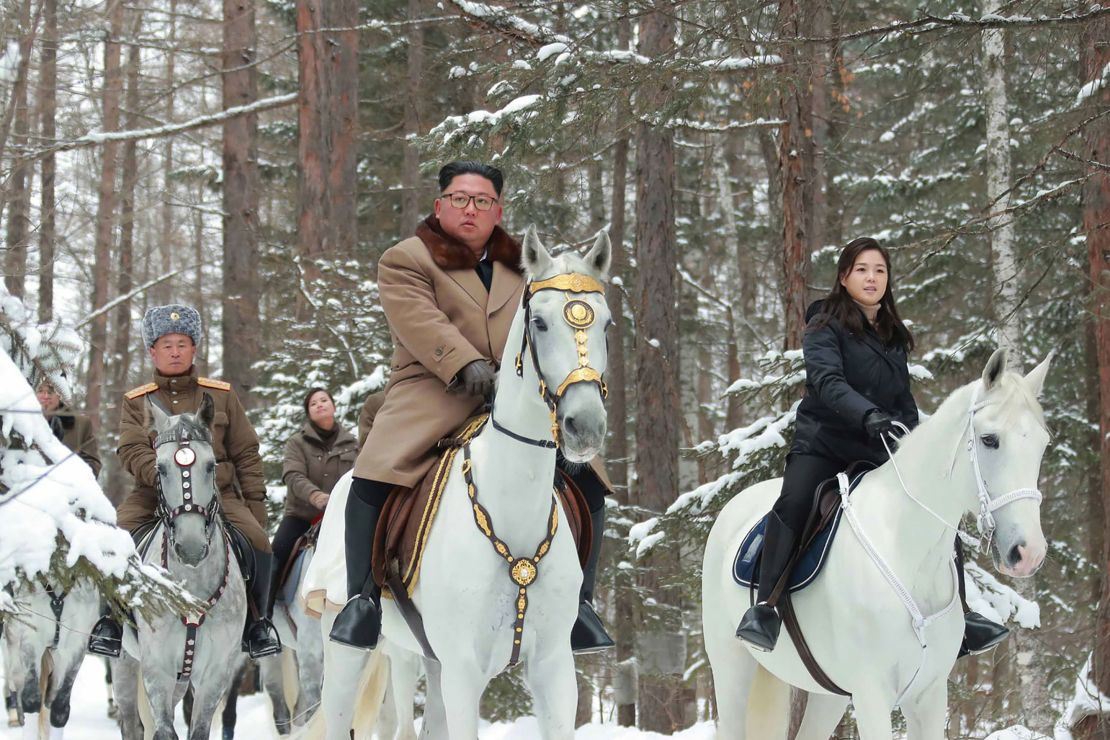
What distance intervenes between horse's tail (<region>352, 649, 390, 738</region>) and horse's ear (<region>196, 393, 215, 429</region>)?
6.30 feet

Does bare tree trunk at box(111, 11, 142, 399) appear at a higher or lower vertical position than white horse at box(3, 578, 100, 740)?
higher

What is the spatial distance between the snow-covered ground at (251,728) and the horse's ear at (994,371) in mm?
5426

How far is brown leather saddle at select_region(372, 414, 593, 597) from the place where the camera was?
543cm

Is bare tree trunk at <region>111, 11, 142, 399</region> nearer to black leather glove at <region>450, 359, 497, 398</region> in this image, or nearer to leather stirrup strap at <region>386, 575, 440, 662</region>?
leather stirrup strap at <region>386, 575, 440, 662</region>

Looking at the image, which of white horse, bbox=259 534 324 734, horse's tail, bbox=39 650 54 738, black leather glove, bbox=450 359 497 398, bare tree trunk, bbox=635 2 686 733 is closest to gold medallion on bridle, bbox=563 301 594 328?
black leather glove, bbox=450 359 497 398

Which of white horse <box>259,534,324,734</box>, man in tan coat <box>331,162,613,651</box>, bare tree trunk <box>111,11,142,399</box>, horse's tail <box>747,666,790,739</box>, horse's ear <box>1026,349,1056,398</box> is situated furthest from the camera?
bare tree trunk <box>111,11,142,399</box>

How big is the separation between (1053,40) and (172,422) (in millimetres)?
6019

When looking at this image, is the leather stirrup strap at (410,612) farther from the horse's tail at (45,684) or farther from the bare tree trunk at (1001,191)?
the bare tree trunk at (1001,191)

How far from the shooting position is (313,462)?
436 inches

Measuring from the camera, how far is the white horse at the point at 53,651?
32.6 ft

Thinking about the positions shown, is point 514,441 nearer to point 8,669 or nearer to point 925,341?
point 8,669

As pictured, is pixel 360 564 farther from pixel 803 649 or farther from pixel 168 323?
pixel 168 323

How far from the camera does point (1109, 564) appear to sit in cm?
1019

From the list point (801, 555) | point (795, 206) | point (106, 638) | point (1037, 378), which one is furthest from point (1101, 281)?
point (106, 638)
